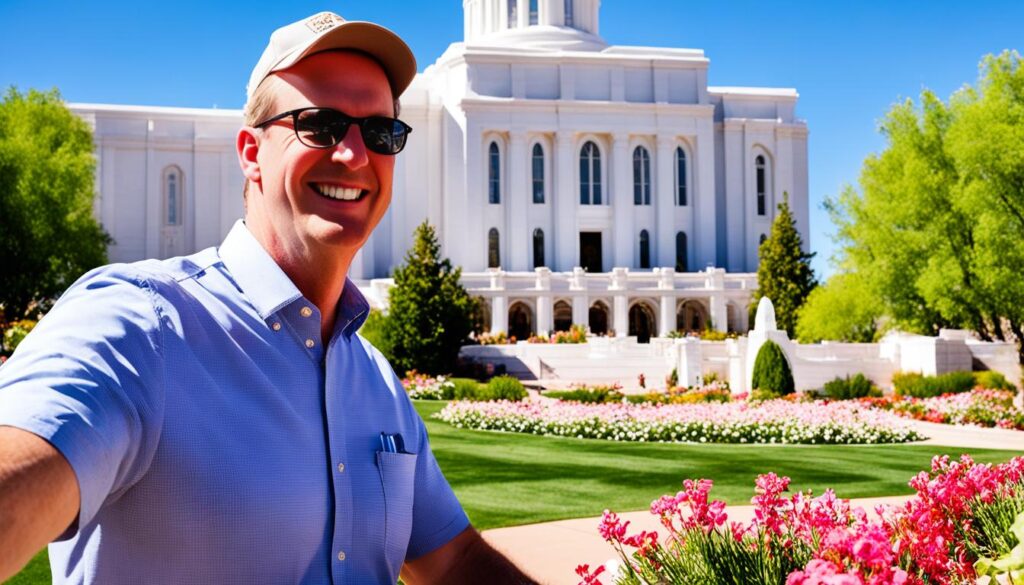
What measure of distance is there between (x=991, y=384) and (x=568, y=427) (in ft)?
38.9

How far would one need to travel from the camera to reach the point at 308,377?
1972 millimetres

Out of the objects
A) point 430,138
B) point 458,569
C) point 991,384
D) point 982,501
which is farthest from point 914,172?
point 430,138

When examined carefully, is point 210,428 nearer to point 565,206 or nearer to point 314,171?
point 314,171

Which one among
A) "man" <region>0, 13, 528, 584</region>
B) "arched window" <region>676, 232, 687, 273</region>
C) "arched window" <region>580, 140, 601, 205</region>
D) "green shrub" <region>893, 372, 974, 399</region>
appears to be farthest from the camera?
"arched window" <region>676, 232, 687, 273</region>

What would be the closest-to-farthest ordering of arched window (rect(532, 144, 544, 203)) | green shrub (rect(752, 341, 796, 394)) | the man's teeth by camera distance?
the man's teeth → green shrub (rect(752, 341, 796, 394)) → arched window (rect(532, 144, 544, 203))

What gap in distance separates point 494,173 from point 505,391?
2788cm

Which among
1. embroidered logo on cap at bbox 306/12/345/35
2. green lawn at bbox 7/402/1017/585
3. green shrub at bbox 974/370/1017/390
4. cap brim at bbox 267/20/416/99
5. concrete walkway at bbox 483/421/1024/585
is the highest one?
embroidered logo on cap at bbox 306/12/345/35

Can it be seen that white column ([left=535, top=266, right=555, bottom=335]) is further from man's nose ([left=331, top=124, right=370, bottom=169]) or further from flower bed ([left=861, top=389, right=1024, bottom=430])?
man's nose ([left=331, top=124, right=370, bottom=169])

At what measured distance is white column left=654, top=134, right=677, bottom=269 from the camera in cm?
4822

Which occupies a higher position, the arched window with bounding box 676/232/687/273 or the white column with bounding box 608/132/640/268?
the white column with bounding box 608/132/640/268

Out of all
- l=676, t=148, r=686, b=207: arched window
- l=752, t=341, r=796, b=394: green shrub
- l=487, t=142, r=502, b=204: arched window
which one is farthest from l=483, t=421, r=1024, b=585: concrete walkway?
l=676, t=148, r=686, b=207: arched window

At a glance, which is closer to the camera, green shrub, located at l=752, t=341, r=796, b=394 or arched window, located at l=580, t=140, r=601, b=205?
green shrub, located at l=752, t=341, r=796, b=394

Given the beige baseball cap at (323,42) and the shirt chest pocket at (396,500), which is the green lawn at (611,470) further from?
the beige baseball cap at (323,42)

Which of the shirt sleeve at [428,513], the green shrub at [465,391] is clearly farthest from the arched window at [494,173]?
the shirt sleeve at [428,513]
